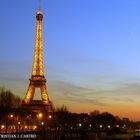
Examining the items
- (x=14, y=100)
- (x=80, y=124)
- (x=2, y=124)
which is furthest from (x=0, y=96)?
(x=80, y=124)

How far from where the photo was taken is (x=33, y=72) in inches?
3994

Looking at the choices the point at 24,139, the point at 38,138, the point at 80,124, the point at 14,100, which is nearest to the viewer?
the point at 24,139

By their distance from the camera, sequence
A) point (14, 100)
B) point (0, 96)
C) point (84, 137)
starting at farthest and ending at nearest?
point (14, 100) → point (0, 96) → point (84, 137)

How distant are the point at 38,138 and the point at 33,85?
51178mm

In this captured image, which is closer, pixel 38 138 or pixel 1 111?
pixel 38 138

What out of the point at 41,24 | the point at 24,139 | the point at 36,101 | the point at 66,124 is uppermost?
the point at 41,24

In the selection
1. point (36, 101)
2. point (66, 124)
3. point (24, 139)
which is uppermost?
point (36, 101)

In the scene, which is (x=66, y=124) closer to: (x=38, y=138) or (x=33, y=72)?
(x=33, y=72)

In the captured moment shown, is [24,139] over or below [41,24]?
below

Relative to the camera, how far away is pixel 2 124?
7519 centimetres

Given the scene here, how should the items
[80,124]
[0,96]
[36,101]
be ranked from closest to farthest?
[0,96]
[36,101]
[80,124]

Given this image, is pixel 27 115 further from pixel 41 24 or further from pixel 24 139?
pixel 24 139

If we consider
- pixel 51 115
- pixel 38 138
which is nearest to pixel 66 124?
pixel 51 115

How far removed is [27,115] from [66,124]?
624 inches
